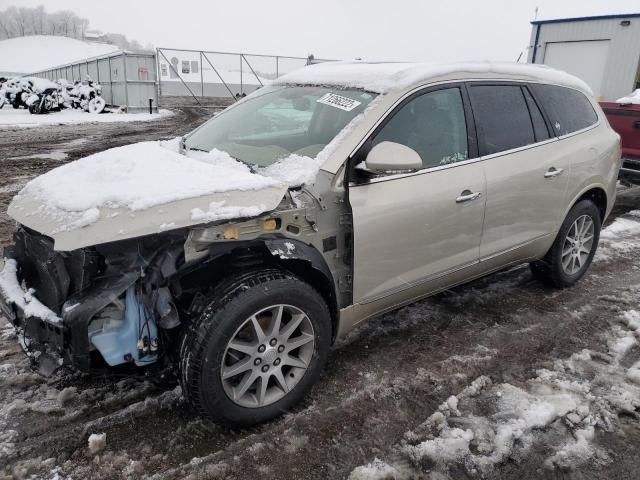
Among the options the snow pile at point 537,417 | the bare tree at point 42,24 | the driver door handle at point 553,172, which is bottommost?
the snow pile at point 537,417

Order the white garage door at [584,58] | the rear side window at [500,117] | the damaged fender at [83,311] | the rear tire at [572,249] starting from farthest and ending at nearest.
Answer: the white garage door at [584,58], the rear tire at [572,249], the rear side window at [500,117], the damaged fender at [83,311]

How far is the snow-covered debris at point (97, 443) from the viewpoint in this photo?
8.13ft

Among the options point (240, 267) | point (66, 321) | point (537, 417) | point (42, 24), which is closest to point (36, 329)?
point (66, 321)

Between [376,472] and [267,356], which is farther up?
[267,356]

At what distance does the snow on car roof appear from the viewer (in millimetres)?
3152

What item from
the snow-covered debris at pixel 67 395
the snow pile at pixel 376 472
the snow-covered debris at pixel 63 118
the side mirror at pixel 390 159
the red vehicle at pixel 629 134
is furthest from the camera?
the snow-covered debris at pixel 63 118

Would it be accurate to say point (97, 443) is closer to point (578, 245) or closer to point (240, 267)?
point (240, 267)

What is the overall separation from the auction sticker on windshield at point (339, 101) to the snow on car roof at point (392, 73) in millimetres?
114

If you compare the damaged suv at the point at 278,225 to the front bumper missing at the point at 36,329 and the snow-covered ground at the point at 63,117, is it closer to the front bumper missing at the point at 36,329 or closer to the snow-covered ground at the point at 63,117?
the front bumper missing at the point at 36,329

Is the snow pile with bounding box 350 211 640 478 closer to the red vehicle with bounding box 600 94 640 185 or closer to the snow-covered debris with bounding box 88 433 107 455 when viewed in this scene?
the snow-covered debris with bounding box 88 433 107 455

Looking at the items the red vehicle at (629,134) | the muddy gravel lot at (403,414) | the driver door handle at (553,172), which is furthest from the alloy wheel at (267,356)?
the red vehicle at (629,134)

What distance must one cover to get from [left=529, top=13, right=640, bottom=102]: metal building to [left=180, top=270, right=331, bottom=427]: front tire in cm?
1677

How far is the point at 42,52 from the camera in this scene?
8888cm

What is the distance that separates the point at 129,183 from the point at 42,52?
340ft
